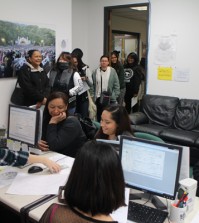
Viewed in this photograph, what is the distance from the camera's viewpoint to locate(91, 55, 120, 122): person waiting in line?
516cm

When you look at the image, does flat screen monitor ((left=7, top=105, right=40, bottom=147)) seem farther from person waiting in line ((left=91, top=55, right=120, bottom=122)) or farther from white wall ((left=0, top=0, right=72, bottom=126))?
person waiting in line ((left=91, top=55, right=120, bottom=122))

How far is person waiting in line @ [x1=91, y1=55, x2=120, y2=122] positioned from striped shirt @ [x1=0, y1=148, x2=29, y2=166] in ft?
10.6

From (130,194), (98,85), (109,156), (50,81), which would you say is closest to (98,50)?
(98,85)

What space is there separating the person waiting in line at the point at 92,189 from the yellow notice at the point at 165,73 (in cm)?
409

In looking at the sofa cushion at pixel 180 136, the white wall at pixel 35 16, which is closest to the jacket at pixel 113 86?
the white wall at pixel 35 16

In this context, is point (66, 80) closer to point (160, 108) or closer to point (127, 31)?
point (160, 108)

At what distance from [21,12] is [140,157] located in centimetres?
315

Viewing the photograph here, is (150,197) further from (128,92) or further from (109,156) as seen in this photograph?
(128,92)

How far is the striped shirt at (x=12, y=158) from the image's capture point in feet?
6.62

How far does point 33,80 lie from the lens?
3898mm

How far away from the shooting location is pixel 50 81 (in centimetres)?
418

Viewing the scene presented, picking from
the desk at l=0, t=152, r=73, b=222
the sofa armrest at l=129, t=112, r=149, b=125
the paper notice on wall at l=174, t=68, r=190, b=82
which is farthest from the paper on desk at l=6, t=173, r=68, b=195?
the paper notice on wall at l=174, t=68, r=190, b=82

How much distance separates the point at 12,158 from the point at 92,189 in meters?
1.13

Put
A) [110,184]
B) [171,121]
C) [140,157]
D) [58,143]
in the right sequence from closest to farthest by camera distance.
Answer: [110,184] → [140,157] → [58,143] → [171,121]
